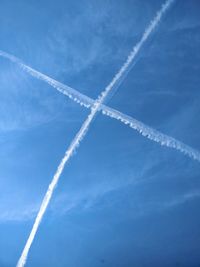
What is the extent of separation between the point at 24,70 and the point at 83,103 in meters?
2.66

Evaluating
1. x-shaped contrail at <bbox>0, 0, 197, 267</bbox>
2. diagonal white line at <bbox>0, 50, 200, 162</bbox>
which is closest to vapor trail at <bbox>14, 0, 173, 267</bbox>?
x-shaped contrail at <bbox>0, 0, 197, 267</bbox>

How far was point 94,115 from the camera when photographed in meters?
13.6

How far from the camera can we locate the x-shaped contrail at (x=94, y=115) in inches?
506

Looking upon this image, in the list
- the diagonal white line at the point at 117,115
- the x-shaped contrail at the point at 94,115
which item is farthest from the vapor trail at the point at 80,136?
the diagonal white line at the point at 117,115

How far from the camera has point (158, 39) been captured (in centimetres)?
1314

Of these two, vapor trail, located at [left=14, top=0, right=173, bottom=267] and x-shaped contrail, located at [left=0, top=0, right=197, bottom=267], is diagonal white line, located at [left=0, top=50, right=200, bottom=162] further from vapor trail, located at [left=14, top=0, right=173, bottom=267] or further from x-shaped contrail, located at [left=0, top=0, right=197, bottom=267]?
vapor trail, located at [left=14, top=0, right=173, bottom=267]

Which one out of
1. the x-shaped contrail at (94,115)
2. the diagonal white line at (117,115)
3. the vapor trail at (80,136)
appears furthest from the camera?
the vapor trail at (80,136)

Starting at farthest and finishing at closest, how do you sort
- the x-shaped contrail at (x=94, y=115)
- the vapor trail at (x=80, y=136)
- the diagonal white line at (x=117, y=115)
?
1. the vapor trail at (x=80, y=136)
2. the x-shaped contrail at (x=94, y=115)
3. the diagonal white line at (x=117, y=115)

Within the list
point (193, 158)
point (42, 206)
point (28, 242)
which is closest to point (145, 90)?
point (193, 158)

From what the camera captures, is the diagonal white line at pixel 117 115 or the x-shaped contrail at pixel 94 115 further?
the x-shaped contrail at pixel 94 115

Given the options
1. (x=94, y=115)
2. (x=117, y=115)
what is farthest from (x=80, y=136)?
(x=117, y=115)

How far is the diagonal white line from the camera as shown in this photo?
12.6 metres

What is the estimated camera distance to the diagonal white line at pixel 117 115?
12.6 m

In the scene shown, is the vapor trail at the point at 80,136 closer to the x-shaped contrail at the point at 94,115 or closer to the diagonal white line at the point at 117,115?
the x-shaped contrail at the point at 94,115
